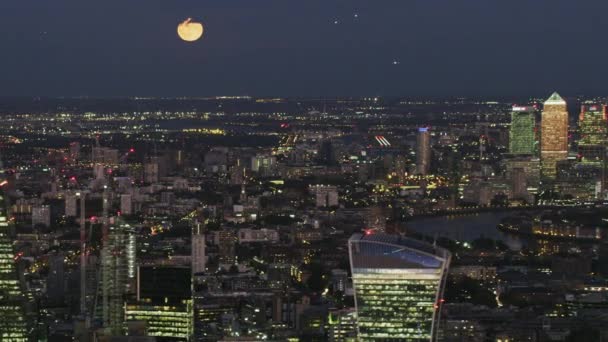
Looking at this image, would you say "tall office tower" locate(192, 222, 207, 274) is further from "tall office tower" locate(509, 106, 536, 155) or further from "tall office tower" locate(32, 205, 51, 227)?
"tall office tower" locate(509, 106, 536, 155)

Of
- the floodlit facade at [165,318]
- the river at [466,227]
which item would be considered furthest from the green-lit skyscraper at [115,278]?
the river at [466,227]

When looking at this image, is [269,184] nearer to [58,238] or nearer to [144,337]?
[58,238]

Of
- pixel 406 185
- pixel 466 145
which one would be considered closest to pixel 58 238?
pixel 406 185

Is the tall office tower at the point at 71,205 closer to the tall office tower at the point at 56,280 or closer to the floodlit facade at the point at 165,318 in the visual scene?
the tall office tower at the point at 56,280

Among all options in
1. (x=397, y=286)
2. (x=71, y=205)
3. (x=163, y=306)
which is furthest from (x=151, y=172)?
(x=397, y=286)

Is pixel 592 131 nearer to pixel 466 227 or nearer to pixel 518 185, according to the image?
pixel 518 185
